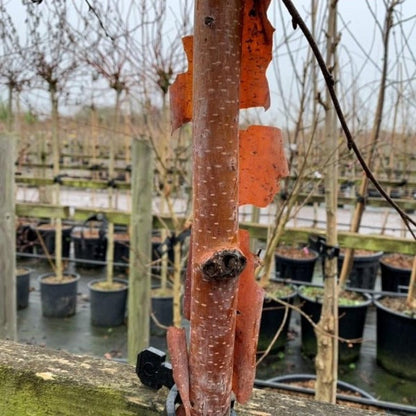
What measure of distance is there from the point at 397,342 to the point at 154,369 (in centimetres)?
289

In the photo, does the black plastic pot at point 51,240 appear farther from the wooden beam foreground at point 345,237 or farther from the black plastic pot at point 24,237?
the wooden beam foreground at point 345,237

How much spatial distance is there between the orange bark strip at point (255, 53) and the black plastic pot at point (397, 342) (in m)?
2.92

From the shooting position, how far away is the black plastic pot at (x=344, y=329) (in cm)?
314

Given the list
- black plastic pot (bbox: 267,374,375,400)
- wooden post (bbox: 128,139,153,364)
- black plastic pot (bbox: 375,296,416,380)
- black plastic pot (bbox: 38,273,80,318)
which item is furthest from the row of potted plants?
black plastic pot (bbox: 38,273,80,318)

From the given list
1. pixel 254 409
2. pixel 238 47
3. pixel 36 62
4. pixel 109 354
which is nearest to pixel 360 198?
pixel 109 354

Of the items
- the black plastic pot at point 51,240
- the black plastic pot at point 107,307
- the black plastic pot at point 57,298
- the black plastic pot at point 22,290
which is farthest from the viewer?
the black plastic pot at point 51,240

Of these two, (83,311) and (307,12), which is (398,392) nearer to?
(307,12)

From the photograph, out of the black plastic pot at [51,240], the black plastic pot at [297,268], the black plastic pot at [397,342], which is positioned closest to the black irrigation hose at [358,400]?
the black plastic pot at [397,342]

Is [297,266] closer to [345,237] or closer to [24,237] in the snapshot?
[345,237]

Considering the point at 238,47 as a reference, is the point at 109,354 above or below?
below

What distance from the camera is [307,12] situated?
1919 millimetres

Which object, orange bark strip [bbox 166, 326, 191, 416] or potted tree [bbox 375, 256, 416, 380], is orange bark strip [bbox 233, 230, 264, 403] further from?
potted tree [bbox 375, 256, 416, 380]

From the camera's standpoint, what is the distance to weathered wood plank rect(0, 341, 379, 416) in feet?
1.71

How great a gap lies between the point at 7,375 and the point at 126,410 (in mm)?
168
